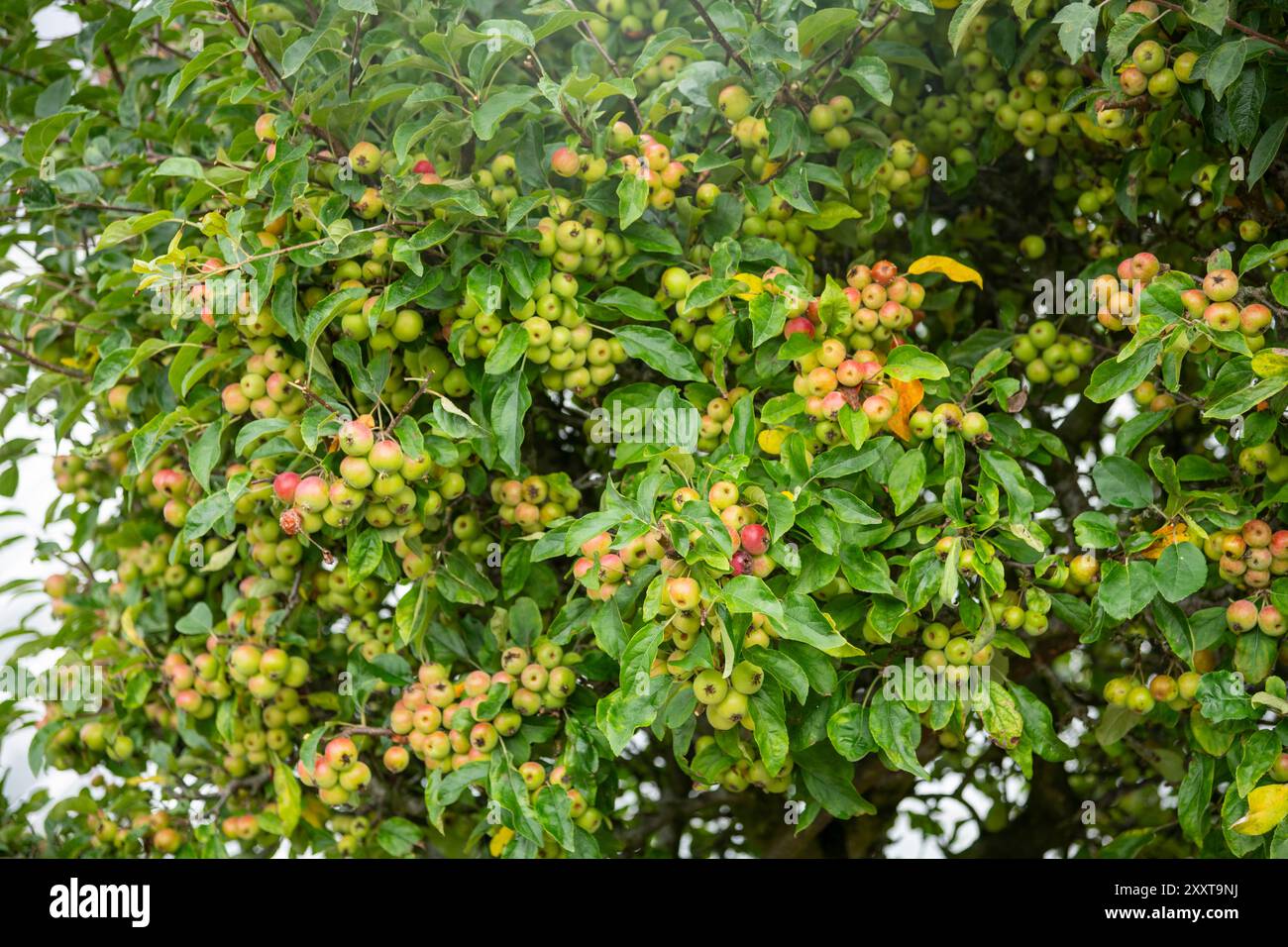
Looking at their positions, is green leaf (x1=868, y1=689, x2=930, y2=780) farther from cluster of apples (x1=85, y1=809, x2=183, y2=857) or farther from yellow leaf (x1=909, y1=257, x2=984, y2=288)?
cluster of apples (x1=85, y1=809, x2=183, y2=857)

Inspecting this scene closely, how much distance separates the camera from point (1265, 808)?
1555 millimetres

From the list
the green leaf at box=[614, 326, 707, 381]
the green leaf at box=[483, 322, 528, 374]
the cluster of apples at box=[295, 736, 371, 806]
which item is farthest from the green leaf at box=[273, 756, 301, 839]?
the green leaf at box=[614, 326, 707, 381]

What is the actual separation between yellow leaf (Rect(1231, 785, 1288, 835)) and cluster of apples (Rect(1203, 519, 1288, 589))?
0.28 m

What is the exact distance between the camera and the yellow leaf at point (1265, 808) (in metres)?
1.55

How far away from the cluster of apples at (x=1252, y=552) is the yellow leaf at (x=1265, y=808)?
0.92ft

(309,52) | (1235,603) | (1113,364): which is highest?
(309,52)

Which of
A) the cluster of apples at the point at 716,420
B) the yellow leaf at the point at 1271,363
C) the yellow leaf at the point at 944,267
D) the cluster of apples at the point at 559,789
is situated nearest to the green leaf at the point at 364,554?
the cluster of apples at the point at 559,789

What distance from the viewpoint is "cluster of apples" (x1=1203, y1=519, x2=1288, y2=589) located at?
5.42 feet

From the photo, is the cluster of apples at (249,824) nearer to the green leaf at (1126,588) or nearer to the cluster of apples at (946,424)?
the cluster of apples at (946,424)

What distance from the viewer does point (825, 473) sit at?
1.67 metres

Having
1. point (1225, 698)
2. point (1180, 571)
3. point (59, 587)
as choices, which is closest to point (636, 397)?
point (1180, 571)
